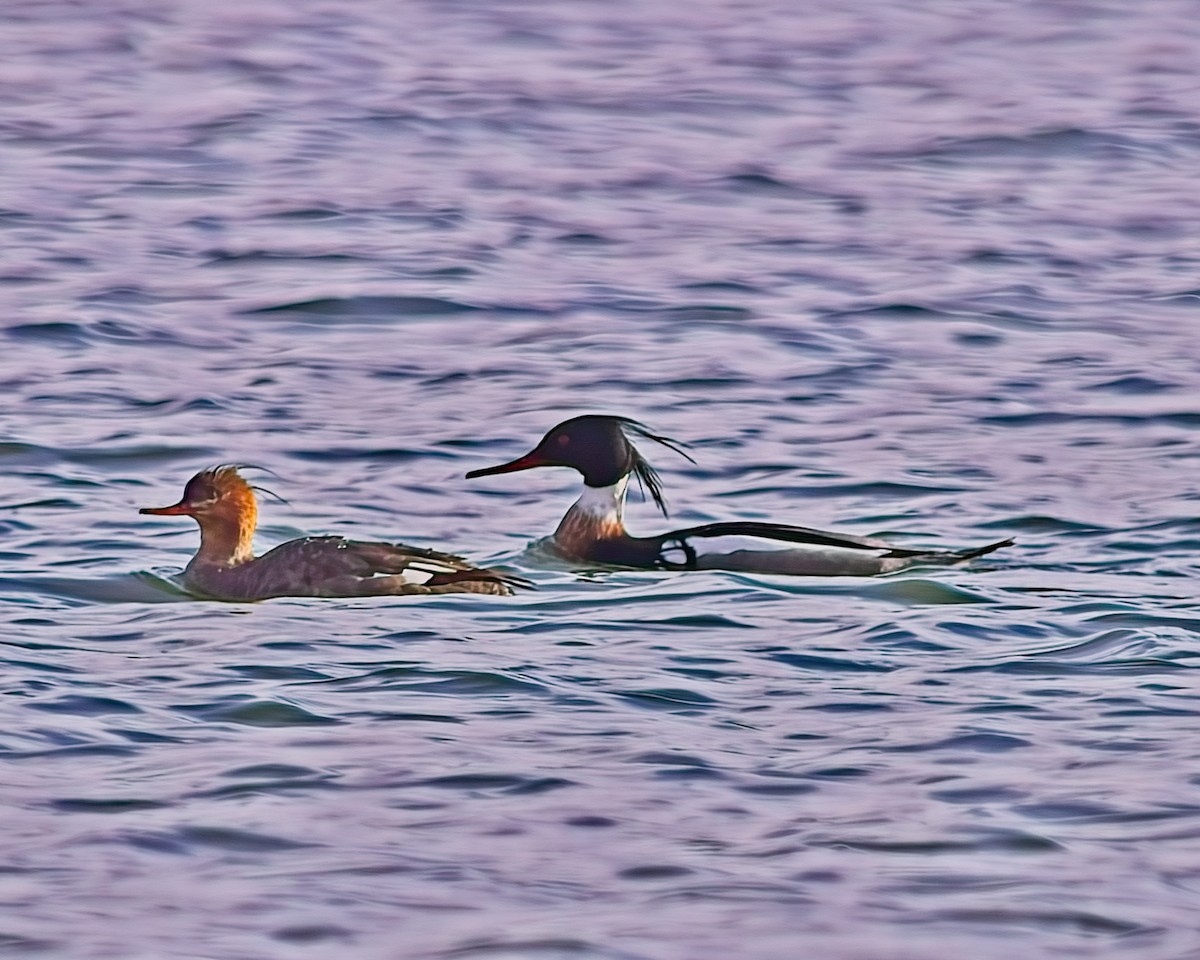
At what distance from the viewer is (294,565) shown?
999 centimetres

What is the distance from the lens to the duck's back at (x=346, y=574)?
32.0ft

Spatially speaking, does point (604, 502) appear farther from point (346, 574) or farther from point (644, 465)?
point (346, 574)

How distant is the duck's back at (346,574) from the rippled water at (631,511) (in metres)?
0.15

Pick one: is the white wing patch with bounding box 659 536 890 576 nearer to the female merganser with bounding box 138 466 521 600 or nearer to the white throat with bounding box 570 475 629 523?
the female merganser with bounding box 138 466 521 600

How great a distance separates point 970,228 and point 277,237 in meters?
4.10

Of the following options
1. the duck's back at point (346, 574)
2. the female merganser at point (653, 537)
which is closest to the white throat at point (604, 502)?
the female merganser at point (653, 537)

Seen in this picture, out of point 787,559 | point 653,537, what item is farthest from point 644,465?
point 787,559

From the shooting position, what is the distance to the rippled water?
20.8ft

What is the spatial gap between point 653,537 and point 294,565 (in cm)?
186

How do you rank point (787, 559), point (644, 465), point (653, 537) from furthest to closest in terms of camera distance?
point (644, 465)
point (653, 537)
point (787, 559)

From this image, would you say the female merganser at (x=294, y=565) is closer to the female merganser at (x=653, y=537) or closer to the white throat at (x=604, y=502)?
the female merganser at (x=653, y=537)

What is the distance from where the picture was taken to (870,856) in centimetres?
647

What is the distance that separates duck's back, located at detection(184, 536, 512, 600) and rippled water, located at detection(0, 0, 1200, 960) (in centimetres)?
15

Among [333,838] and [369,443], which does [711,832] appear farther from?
[369,443]
